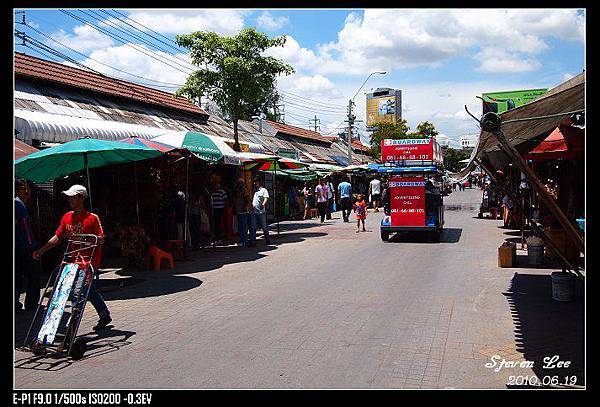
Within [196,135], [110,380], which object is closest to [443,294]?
[110,380]

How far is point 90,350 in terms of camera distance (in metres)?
6.19

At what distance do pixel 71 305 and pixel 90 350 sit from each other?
567 millimetres

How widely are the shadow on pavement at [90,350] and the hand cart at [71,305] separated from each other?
0.07 m

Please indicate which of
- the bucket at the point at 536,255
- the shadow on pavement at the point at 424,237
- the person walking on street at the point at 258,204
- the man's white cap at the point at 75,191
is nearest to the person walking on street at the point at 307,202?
the shadow on pavement at the point at 424,237

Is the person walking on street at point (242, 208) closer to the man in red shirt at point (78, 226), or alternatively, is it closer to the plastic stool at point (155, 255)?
the plastic stool at point (155, 255)

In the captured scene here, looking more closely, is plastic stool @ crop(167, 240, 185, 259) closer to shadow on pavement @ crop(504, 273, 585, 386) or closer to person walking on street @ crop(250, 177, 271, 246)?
person walking on street @ crop(250, 177, 271, 246)

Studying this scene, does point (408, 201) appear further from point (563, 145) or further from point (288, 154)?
point (288, 154)

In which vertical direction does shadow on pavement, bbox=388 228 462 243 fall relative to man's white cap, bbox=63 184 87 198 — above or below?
below

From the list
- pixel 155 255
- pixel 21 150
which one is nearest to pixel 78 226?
pixel 21 150

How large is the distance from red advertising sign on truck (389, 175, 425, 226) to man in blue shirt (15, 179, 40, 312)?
33.8 ft

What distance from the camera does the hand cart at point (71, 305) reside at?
5918 mm

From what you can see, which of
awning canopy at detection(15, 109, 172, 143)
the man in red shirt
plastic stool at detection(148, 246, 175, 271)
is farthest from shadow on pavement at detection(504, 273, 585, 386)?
awning canopy at detection(15, 109, 172, 143)

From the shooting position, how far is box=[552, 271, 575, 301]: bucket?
786 centimetres
